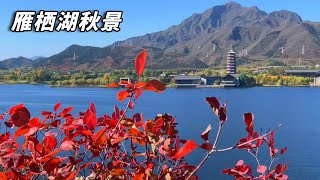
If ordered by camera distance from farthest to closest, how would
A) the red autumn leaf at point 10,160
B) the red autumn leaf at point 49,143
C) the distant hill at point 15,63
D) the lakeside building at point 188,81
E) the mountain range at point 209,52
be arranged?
1. the distant hill at point 15,63
2. the mountain range at point 209,52
3. the lakeside building at point 188,81
4. the red autumn leaf at point 49,143
5. the red autumn leaf at point 10,160

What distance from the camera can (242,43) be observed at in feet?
460

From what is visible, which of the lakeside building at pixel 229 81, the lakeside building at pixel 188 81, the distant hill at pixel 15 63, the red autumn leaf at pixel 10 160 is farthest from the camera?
the distant hill at pixel 15 63

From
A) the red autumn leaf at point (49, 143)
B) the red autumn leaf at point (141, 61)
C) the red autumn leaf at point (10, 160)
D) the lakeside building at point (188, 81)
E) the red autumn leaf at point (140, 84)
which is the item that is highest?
the red autumn leaf at point (141, 61)

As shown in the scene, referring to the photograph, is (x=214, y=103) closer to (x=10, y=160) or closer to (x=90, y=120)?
(x=90, y=120)

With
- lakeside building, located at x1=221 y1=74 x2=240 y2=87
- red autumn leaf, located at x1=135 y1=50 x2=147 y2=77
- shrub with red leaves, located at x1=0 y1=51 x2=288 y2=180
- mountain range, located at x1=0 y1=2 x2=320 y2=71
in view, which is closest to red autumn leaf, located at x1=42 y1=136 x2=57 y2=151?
shrub with red leaves, located at x1=0 y1=51 x2=288 y2=180

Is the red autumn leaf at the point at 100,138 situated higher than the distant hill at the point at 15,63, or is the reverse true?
the distant hill at the point at 15,63

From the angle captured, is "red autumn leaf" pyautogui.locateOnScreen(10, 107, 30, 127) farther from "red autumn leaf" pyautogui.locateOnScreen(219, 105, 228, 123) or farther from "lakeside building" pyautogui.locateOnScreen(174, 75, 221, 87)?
"lakeside building" pyautogui.locateOnScreen(174, 75, 221, 87)

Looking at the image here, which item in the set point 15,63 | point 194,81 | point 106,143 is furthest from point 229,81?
point 15,63

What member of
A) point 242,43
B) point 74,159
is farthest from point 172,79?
point 242,43

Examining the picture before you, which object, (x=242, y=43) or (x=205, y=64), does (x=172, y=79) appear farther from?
(x=242, y=43)

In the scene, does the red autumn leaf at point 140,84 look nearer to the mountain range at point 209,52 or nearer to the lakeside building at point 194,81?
the lakeside building at point 194,81

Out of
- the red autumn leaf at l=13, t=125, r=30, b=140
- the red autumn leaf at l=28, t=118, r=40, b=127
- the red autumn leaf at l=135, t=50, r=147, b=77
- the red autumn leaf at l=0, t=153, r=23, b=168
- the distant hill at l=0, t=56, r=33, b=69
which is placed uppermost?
the distant hill at l=0, t=56, r=33, b=69

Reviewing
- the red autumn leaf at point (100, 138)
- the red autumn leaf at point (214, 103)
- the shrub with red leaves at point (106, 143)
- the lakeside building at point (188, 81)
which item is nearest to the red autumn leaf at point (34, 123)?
the shrub with red leaves at point (106, 143)

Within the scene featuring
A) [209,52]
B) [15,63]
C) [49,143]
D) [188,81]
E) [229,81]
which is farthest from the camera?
[15,63]
